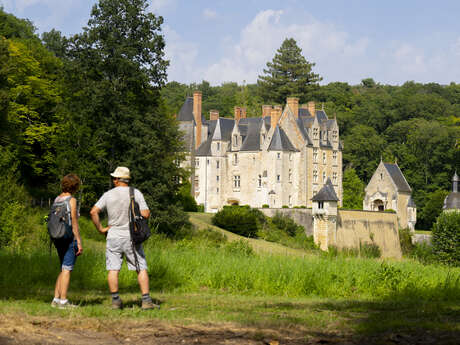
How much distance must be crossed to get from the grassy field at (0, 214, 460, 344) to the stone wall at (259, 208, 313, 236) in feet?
139

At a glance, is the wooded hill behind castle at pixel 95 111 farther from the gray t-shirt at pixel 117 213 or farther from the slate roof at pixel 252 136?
the gray t-shirt at pixel 117 213

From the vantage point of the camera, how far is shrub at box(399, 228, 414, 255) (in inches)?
2226

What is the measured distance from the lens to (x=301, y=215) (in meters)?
55.6

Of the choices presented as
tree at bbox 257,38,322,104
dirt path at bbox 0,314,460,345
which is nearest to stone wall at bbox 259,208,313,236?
tree at bbox 257,38,322,104

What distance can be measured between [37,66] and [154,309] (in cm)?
3610

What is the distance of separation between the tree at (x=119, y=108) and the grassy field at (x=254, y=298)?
2487cm

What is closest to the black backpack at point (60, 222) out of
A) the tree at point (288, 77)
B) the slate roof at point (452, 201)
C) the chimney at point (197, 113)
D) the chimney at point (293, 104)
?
Result: the chimney at point (293, 104)

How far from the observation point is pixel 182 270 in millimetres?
10672

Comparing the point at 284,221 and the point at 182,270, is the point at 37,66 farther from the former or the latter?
the point at 182,270

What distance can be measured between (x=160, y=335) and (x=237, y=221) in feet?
144

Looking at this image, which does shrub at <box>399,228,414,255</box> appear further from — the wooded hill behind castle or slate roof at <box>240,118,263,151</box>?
the wooded hill behind castle

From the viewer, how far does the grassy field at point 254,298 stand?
20.9 feet

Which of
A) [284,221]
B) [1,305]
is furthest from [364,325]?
[284,221]

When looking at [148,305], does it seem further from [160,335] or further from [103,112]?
[103,112]
